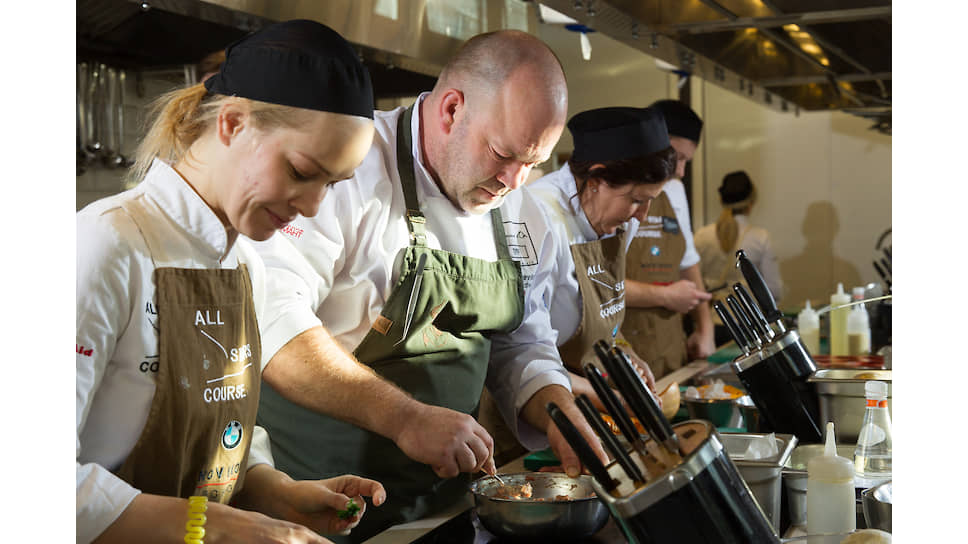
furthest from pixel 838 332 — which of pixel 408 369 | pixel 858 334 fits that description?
pixel 408 369

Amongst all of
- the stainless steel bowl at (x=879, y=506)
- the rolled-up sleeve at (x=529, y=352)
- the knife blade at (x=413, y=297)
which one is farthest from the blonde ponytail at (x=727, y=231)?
the stainless steel bowl at (x=879, y=506)

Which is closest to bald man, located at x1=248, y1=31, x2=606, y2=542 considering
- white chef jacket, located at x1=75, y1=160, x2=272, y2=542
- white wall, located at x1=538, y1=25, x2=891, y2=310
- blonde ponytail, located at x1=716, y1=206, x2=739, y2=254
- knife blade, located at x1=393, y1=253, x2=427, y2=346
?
knife blade, located at x1=393, y1=253, x2=427, y2=346

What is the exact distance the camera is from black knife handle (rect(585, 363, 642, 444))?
866mm

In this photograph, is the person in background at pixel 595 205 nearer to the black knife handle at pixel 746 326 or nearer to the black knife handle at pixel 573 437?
the black knife handle at pixel 746 326

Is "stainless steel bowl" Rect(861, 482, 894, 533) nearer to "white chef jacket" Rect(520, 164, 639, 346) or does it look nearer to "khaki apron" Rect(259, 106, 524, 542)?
"khaki apron" Rect(259, 106, 524, 542)

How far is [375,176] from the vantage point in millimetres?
1748

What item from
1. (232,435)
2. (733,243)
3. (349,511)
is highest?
(733,243)

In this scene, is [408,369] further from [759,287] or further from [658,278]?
[658,278]

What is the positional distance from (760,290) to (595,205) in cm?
87

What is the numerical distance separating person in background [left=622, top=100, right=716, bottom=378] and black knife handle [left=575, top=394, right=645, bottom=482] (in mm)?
2404

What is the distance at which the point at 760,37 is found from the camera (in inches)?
129

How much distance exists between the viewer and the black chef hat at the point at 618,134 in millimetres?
2428
